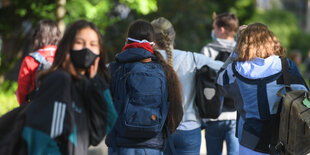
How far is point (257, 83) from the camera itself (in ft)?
10.8

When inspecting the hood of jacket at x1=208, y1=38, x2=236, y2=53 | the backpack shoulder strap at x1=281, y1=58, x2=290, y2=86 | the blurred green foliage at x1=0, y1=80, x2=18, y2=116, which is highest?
the hood of jacket at x1=208, y1=38, x2=236, y2=53

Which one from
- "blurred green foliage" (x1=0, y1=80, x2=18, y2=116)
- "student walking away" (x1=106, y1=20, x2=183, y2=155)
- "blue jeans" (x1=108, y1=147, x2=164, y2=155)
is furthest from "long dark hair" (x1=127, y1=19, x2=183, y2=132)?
"blurred green foliage" (x1=0, y1=80, x2=18, y2=116)

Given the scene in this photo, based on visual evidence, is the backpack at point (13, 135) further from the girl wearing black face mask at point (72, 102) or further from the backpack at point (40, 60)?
the backpack at point (40, 60)

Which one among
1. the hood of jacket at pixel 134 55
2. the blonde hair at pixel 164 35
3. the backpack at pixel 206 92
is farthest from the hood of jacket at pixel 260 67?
the hood of jacket at pixel 134 55

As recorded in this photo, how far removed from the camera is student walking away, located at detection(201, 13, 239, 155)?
4289 mm

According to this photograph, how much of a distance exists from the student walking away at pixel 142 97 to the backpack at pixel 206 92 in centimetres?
68

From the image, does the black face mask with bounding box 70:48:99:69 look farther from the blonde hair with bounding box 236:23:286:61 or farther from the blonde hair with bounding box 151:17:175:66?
the blonde hair with bounding box 236:23:286:61

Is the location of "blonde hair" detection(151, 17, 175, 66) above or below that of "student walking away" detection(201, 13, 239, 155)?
above

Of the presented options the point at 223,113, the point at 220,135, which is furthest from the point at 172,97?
the point at 220,135

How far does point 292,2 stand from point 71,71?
5086cm

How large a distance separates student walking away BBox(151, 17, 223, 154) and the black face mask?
Result: 1481mm

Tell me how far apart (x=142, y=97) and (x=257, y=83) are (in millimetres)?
1036

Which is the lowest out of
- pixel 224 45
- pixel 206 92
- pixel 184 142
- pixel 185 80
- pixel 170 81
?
pixel 184 142

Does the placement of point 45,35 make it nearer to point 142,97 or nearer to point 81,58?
point 142,97
